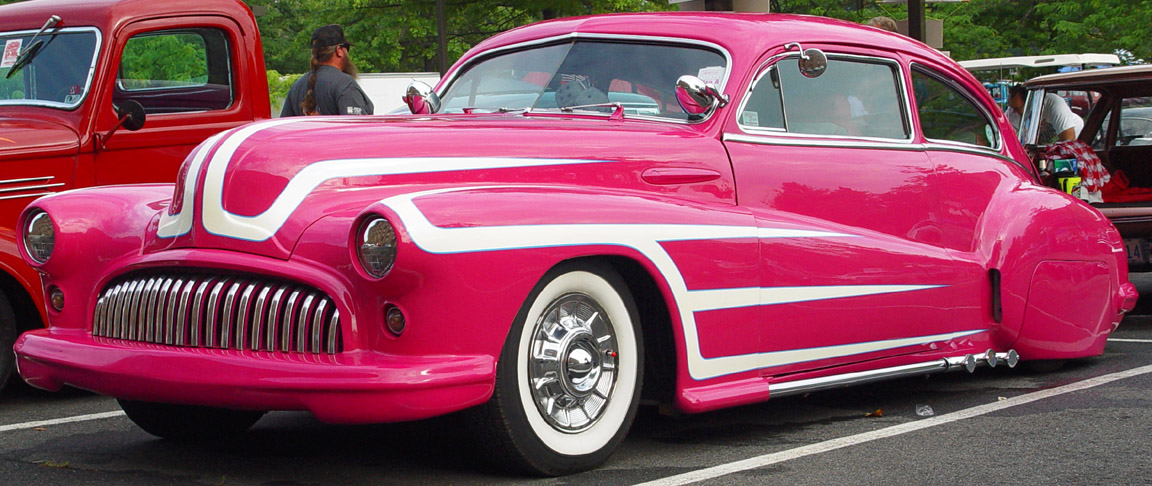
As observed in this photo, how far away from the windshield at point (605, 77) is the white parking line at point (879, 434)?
4.39ft

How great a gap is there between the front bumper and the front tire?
17 cm

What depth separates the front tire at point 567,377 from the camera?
3996 mm

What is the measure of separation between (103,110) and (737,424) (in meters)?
3.67

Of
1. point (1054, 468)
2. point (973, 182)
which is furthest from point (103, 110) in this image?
point (1054, 468)

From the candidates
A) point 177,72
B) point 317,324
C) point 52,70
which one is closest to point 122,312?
point 317,324

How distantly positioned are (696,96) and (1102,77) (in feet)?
18.2

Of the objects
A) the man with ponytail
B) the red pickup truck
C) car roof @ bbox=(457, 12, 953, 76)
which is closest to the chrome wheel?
car roof @ bbox=(457, 12, 953, 76)

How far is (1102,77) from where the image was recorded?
31.2 feet

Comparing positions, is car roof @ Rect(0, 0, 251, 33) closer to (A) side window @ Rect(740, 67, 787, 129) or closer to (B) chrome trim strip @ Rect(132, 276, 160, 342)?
(B) chrome trim strip @ Rect(132, 276, 160, 342)

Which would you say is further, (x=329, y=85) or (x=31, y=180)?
(x=329, y=85)

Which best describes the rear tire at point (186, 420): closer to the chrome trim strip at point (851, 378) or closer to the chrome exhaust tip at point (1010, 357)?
the chrome trim strip at point (851, 378)

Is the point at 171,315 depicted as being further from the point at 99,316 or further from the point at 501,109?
the point at 501,109

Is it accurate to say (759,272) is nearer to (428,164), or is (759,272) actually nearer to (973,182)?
(428,164)

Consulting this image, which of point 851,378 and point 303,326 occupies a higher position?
point 303,326
